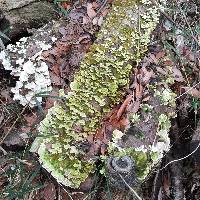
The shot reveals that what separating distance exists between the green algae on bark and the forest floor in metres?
0.11

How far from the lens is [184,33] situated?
3.80 meters

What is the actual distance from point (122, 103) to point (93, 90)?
28 cm

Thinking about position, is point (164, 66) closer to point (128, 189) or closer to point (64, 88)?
point (64, 88)

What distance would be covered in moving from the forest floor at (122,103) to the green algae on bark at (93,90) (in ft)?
0.36

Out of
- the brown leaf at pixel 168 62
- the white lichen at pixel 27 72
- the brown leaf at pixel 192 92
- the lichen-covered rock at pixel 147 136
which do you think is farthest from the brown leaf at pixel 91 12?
the brown leaf at pixel 192 92

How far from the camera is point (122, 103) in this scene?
3285 mm

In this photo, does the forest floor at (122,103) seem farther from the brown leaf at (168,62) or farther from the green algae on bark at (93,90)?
the green algae on bark at (93,90)

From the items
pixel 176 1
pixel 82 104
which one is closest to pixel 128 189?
pixel 82 104

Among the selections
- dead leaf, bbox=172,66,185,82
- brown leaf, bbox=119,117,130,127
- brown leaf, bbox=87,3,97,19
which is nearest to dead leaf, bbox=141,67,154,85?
dead leaf, bbox=172,66,185,82

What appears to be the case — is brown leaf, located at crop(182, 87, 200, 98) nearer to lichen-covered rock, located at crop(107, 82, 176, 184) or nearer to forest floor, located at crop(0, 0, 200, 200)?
forest floor, located at crop(0, 0, 200, 200)

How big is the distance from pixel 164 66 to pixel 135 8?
0.58 m

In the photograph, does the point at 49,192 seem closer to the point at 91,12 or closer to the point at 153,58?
the point at 153,58

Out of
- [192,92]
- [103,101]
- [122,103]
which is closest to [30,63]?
[103,101]

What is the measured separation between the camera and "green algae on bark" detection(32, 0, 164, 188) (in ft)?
9.63
